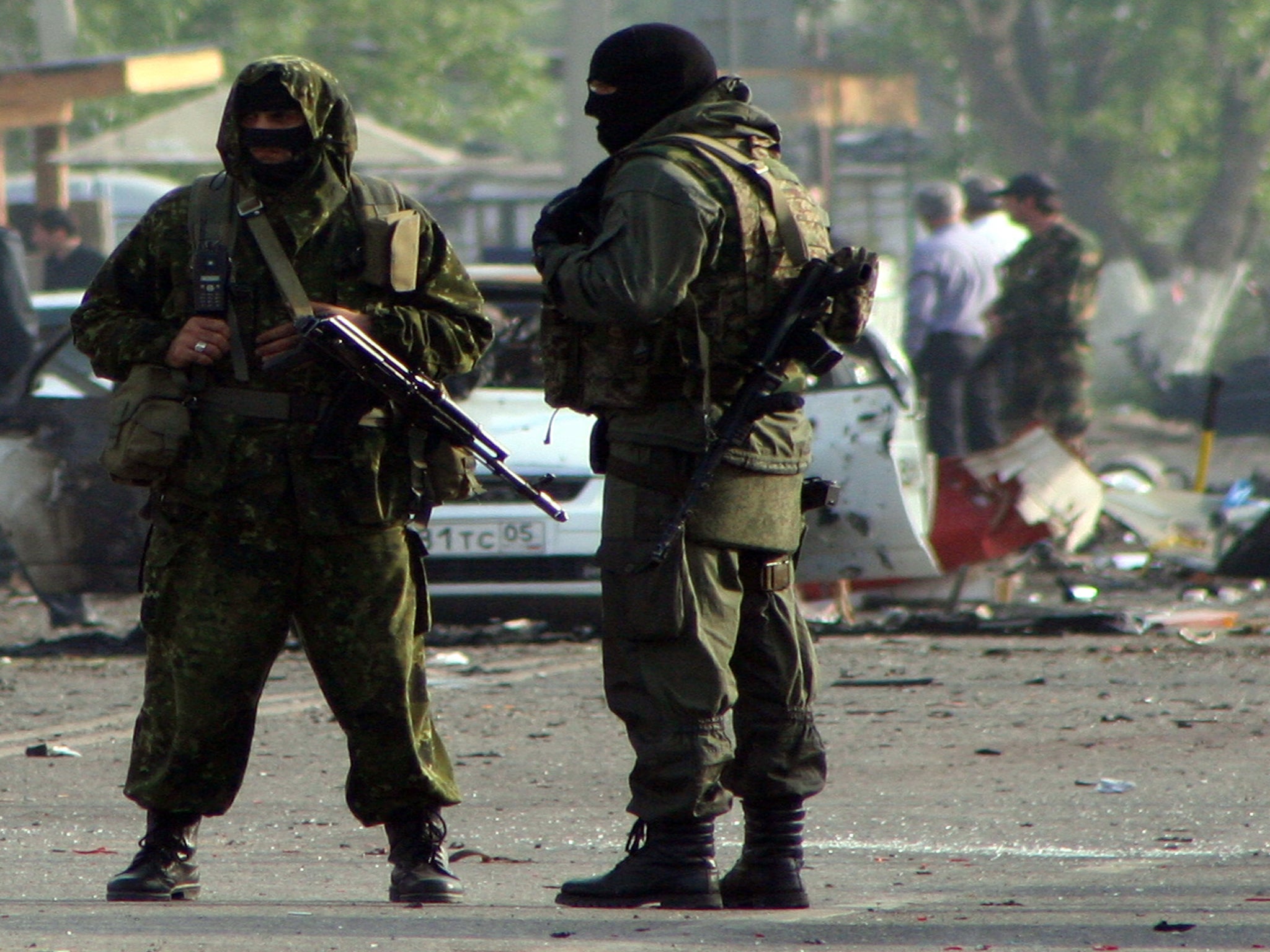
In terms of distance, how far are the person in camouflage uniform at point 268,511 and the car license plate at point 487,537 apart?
3747 millimetres

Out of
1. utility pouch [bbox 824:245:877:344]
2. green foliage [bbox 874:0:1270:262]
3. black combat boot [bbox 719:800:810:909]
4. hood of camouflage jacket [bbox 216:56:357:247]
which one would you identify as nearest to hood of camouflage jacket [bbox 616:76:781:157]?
utility pouch [bbox 824:245:877:344]

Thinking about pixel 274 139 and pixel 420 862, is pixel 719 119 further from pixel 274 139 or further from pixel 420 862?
pixel 420 862

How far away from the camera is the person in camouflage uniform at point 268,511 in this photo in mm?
4141

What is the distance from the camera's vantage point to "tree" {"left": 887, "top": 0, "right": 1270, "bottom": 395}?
3300 centimetres

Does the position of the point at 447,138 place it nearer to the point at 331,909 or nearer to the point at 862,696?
the point at 862,696

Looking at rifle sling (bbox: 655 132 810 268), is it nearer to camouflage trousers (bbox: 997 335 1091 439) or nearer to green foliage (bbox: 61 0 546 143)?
camouflage trousers (bbox: 997 335 1091 439)

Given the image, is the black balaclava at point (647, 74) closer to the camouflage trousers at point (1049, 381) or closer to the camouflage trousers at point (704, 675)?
the camouflage trousers at point (704, 675)

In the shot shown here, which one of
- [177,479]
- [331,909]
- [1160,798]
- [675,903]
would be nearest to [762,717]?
[675,903]

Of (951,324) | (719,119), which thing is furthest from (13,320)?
(719,119)

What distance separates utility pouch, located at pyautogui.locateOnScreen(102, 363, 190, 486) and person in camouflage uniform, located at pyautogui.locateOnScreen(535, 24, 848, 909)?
0.68 m

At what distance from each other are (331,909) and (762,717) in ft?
2.77

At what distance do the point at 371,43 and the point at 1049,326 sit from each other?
2312 centimetres

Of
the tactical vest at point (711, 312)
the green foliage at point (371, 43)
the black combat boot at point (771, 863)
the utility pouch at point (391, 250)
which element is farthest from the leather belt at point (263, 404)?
the green foliage at point (371, 43)

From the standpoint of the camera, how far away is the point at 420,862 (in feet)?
13.8
